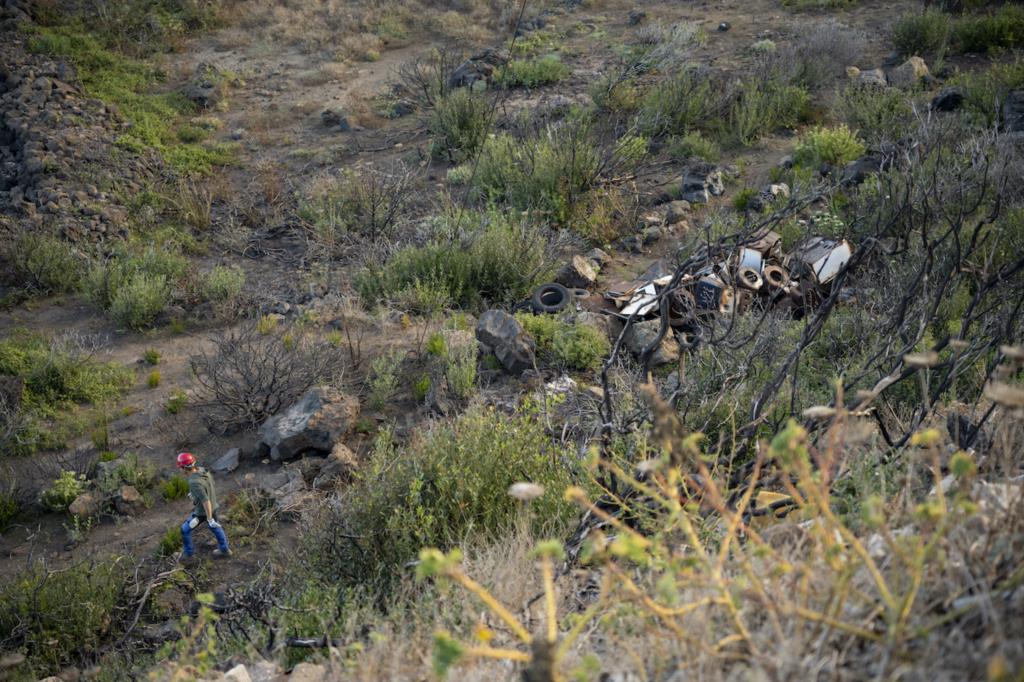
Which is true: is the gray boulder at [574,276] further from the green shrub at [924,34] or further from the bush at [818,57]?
the green shrub at [924,34]

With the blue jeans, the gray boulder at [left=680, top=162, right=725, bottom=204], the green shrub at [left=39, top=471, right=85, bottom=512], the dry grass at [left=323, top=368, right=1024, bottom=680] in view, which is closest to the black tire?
the gray boulder at [left=680, top=162, right=725, bottom=204]

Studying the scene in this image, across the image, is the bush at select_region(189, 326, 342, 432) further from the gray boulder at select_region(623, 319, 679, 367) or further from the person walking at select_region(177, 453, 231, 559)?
the gray boulder at select_region(623, 319, 679, 367)

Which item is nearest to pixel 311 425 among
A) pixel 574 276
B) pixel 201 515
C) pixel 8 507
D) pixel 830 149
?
pixel 201 515

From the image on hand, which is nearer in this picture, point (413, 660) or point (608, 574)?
point (608, 574)

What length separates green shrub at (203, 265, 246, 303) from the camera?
27.5ft

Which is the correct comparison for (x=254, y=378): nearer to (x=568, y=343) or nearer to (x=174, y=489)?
(x=174, y=489)

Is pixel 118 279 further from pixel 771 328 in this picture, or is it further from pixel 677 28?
pixel 677 28

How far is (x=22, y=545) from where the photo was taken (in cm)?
546

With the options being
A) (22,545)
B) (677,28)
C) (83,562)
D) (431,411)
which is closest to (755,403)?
(431,411)

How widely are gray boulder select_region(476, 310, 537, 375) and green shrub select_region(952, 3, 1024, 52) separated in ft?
36.0

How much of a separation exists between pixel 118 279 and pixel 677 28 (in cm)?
1138

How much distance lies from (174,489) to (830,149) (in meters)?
8.61

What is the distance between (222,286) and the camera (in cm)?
841

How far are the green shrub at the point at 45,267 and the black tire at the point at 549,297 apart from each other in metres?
5.26
